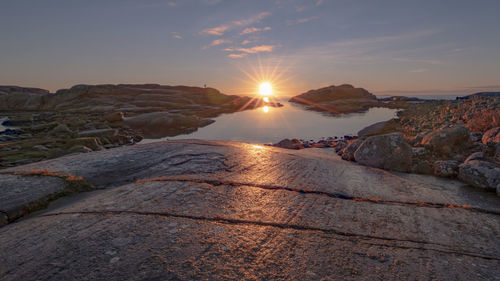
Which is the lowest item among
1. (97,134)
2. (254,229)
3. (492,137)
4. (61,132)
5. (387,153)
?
(97,134)

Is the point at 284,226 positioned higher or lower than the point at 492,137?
lower

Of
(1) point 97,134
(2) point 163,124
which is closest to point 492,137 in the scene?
(1) point 97,134

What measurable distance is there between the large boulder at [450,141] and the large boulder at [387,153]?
1.38 meters

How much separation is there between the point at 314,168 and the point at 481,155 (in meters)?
4.50

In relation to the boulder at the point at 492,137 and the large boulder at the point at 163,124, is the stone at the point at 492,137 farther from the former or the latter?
the large boulder at the point at 163,124

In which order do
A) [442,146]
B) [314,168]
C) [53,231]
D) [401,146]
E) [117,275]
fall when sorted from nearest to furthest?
[117,275] < [53,231] < [314,168] < [401,146] < [442,146]

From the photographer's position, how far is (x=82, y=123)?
2444cm

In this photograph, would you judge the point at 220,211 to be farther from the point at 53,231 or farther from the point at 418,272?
the point at 418,272

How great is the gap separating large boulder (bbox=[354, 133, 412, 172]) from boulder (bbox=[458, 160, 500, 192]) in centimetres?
122

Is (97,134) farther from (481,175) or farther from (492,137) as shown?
(492,137)

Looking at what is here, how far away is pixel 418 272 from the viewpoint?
8.10ft

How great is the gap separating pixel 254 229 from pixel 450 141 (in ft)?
25.0

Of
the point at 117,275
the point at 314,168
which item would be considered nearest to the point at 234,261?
the point at 117,275

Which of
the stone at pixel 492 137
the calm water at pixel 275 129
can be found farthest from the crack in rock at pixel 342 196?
the calm water at pixel 275 129
